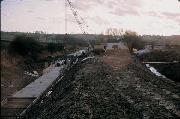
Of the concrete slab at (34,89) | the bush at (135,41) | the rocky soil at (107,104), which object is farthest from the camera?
the bush at (135,41)

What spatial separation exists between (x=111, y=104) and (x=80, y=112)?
5.56 feet

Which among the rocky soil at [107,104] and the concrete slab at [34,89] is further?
the concrete slab at [34,89]

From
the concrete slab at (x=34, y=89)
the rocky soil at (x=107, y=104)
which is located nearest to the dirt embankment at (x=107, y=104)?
the rocky soil at (x=107, y=104)

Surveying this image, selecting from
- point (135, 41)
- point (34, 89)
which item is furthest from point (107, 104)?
point (135, 41)

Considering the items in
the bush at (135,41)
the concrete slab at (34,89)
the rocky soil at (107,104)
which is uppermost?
the bush at (135,41)

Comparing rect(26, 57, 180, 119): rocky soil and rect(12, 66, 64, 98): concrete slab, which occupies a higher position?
rect(26, 57, 180, 119): rocky soil

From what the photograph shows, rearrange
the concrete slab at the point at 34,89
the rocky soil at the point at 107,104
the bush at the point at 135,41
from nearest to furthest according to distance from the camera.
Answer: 1. the rocky soil at the point at 107,104
2. the concrete slab at the point at 34,89
3. the bush at the point at 135,41

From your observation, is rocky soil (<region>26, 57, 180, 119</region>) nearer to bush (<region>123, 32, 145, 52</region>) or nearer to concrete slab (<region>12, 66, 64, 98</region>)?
concrete slab (<region>12, 66, 64, 98</region>)

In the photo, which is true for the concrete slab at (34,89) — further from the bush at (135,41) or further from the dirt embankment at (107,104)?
the bush at (135,41)

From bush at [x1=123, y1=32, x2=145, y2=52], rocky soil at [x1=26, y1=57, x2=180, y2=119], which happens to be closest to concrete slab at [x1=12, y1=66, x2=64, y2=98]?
rocky soil at [x1=26, y1=57, x2=180, y2=119]

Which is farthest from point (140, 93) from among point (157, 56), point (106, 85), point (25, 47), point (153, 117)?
point (157, 56)

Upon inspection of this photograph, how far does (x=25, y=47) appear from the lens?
304cm

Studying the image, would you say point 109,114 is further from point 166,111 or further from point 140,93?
point 140,93

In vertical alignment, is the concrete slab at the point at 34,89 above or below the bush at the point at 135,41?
below
